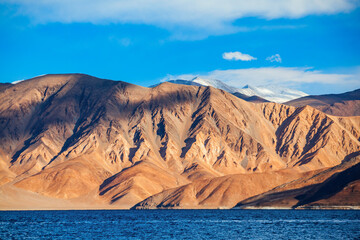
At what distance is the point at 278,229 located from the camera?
91875 millimetres

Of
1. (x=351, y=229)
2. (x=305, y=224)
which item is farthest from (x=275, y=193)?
(x=351, y=229)

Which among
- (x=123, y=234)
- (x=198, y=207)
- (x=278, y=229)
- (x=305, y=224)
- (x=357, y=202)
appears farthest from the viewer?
(x=198, y=207)

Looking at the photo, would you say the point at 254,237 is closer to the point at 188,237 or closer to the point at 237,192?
the point at 188,237

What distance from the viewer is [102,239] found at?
7750 cm

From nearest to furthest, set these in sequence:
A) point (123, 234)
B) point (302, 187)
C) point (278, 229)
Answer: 1. point (123, 234)
2. point (278, 229)
3. point (302, 187)

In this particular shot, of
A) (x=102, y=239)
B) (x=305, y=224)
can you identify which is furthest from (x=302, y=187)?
(x=102, y=239)

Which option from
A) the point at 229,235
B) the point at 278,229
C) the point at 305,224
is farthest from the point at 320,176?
the point at 229,235

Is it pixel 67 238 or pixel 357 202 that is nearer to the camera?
pixel 67 238

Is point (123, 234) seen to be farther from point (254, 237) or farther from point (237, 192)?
point (237, 192)

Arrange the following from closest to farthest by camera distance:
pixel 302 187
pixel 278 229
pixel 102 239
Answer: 1. pixel 102 239
2. pixel 278 229
3. pixel 302 187

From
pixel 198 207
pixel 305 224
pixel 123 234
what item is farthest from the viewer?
pixel 198 207

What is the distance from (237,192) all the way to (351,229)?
366 feet

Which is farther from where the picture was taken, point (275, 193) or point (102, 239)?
point (275, 193)

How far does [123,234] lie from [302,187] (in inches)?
4011
